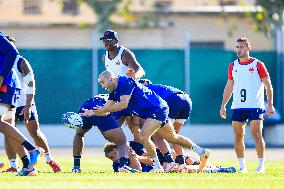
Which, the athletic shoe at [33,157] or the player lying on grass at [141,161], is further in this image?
the player lying on grass at [141,161]

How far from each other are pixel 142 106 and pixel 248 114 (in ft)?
6.94

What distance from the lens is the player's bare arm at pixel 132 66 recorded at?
20844mm

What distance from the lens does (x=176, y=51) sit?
35406 millimetres

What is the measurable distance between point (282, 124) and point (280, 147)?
1.36 meters

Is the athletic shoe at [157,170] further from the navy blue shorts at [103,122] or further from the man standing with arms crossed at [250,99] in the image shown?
the man standing with arms crossed at [250,99]

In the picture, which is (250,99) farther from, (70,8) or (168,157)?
(70,8)

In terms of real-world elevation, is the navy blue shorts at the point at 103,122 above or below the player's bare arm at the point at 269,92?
below

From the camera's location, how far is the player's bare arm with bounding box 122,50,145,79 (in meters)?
20.8

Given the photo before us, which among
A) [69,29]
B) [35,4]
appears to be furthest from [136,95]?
[35,4]

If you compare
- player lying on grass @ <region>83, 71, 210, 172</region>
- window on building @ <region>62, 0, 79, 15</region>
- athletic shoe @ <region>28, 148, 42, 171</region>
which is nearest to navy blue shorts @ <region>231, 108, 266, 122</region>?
player lying on grass @ <region>83, 71, 210, 172</region>

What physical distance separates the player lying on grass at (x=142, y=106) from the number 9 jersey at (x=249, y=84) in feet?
4.95

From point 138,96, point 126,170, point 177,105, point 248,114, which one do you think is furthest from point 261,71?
point 126,170

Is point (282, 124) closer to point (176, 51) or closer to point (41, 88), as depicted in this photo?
point (176, 51)

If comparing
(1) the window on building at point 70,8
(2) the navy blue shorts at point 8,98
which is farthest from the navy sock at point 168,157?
(1) the window on building at point 70,8
